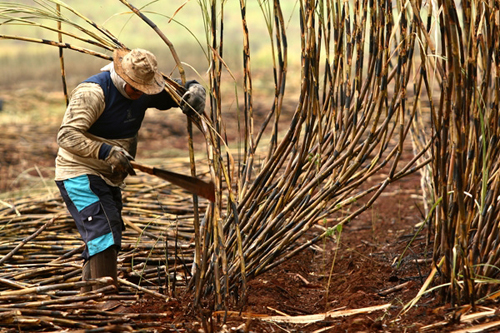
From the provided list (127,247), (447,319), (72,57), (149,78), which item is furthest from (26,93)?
(447,319)

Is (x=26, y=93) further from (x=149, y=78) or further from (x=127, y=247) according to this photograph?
(x=149, y=78)

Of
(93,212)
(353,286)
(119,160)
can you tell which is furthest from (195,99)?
(353,286)

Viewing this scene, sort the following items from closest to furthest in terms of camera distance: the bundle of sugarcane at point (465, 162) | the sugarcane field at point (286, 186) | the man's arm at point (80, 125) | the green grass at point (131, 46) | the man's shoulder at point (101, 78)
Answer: the bundle of sugarcane at point (465, 162)
the sugarcane field at point (286, 186)
the man's arm at point (80, 125)
the man's shoulder at point (101, 78)
the green grass at point (131, 46)

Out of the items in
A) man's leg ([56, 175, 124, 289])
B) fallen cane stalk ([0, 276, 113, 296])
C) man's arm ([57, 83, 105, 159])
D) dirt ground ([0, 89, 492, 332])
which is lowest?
dirt ground ([0, 89, 492, 332])

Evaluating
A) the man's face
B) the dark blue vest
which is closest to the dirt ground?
the dark blue vest

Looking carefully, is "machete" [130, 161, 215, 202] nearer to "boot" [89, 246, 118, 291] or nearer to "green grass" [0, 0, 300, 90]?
"boot" [89, 246, 118, 291]

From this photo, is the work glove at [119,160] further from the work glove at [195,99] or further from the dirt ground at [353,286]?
the dirt ground at [353,286]

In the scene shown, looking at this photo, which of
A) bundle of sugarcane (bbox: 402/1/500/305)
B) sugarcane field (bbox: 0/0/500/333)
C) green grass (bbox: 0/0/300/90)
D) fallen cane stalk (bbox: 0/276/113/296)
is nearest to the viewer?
bundle of sugarcane (bbox: 402/1/500/305)

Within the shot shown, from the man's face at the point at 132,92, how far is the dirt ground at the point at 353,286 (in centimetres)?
93

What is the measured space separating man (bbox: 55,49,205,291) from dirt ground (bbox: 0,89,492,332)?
45cm

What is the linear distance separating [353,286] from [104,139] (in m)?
1.37

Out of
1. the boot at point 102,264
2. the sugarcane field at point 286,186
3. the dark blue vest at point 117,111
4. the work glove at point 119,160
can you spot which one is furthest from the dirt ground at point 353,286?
the dark blue vest at point 117,111

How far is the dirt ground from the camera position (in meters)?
2.32

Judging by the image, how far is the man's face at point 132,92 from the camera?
280 centimetres
